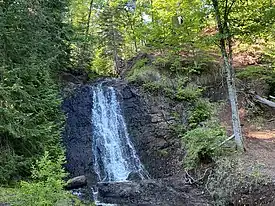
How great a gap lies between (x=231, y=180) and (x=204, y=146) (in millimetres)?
2077

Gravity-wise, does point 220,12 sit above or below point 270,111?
above

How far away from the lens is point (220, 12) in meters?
11.4

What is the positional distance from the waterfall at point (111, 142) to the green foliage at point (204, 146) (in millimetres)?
2289

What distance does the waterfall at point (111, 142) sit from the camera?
13.6 m

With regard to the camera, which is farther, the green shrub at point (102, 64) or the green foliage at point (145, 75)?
the green shrub at point (102, 64)

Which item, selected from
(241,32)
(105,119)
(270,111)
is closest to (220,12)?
(241,32)

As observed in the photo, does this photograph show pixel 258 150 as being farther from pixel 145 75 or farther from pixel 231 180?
pixel 145 75

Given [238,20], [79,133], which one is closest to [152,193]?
[79,133]

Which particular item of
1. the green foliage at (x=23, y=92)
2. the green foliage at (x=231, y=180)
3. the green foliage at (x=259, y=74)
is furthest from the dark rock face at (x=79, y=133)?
the green foliage at (x=259, y=74)

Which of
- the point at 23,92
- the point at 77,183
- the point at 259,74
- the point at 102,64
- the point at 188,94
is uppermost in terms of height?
the point at 102,64

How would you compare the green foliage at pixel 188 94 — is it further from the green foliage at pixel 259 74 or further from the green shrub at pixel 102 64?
the green shrub at pixel 102 64

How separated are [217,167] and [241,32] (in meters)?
4.41

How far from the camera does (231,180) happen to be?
9.23 metres

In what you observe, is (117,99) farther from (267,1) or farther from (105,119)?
(267,1)
